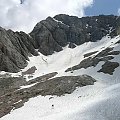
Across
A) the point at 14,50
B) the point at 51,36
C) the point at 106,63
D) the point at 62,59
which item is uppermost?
the point at 51,36

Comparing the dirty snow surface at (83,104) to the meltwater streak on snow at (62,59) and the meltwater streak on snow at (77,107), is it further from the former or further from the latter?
the meltwater streak on snow at (62,59)

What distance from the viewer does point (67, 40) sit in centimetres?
14088

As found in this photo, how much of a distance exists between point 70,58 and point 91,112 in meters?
76.3

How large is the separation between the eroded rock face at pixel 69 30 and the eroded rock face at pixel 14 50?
742 centimetres

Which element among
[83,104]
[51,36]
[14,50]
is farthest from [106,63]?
[51,36]

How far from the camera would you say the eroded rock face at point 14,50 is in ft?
322

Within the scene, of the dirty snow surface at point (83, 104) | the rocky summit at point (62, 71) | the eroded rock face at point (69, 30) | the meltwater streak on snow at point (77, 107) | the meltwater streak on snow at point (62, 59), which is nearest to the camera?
the meltwater streak on snow at point (77, 107)

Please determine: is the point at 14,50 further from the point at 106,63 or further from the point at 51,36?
the point at 106,63

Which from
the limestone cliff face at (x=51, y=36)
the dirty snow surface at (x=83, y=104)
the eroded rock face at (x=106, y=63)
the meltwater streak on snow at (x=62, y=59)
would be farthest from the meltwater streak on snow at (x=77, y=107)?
the limestone cliff face at (x=51, y=36)

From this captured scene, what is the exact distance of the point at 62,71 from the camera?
8494cm

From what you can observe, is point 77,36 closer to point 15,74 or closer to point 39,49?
point 39,49

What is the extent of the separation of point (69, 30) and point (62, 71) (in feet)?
210

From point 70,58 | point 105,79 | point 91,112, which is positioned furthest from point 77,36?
point 91,112

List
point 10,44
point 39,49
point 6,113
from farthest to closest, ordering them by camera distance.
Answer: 1. point 39,49
2. point 10,44
3. point 6,113
